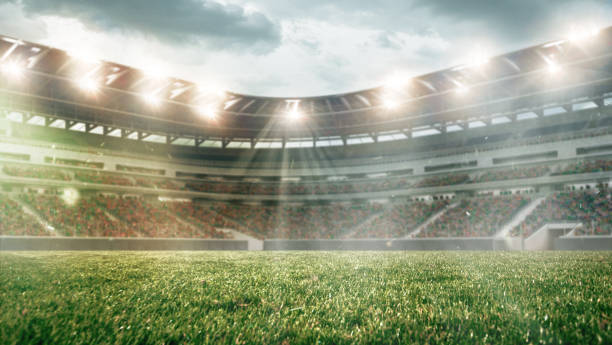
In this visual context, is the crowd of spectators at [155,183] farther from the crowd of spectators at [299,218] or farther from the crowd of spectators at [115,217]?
the crowd of spectators at [299,218]

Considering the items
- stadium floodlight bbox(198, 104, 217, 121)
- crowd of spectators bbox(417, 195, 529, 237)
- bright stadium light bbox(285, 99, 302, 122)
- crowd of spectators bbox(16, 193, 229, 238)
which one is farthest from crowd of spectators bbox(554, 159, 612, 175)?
stadium floodlight bbox(198, 104, 217, 121)

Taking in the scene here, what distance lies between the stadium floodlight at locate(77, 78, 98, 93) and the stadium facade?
0.16 meters

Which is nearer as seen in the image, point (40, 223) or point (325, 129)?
point (40, 223)

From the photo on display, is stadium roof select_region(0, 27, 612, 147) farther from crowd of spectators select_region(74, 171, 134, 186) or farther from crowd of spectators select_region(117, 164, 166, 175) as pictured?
crowd of spectators select_region(74, 171, 134, 186)

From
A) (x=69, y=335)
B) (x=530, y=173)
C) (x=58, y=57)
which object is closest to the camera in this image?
(x=69, y=335)

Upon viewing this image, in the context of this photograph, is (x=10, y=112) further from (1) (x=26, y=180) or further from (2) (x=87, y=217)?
(2) (x=87, y=217)

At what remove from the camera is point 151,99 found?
36969mm

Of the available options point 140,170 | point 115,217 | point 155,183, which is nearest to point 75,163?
point 140,170

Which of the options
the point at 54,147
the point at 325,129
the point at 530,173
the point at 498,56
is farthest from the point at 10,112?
the point at 530,173

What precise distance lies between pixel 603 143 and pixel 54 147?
52.2 m

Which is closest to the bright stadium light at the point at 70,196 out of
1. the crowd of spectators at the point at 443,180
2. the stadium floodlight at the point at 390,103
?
the stadium floodlight at the point at 390,103

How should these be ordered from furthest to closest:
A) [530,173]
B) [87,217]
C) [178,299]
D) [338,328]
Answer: [530,173] < [87,217] < [178,299] < [338,328]

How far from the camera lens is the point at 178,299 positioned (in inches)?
169

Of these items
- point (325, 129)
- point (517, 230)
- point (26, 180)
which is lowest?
point (517, 230)
